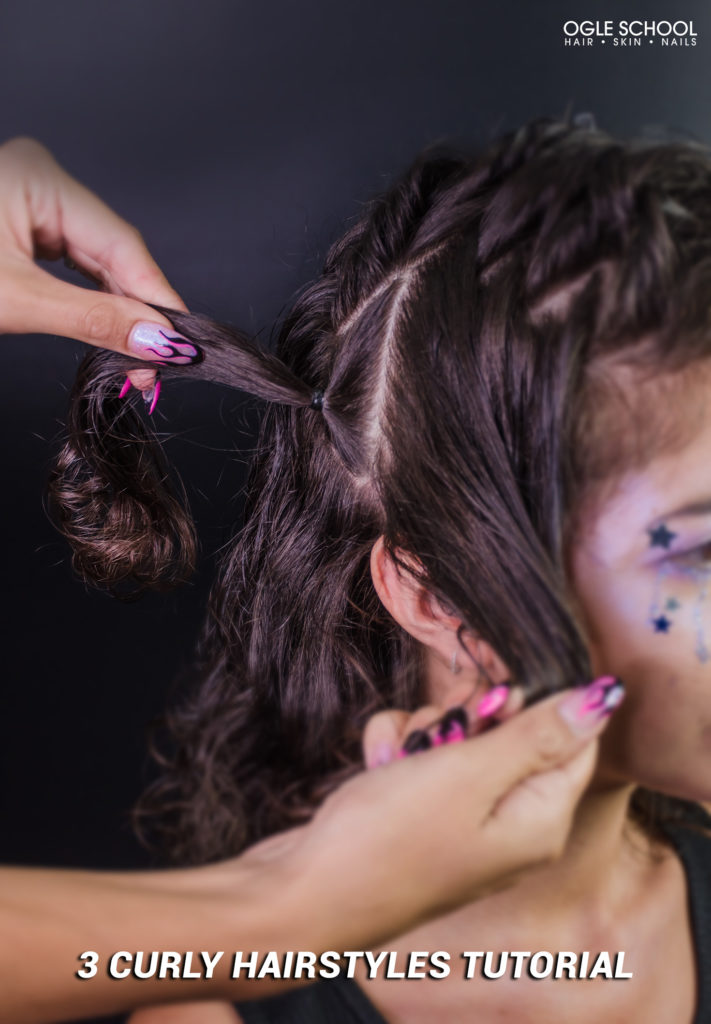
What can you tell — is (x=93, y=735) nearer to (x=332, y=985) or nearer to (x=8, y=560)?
(x=8, y=560)

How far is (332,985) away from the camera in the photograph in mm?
662

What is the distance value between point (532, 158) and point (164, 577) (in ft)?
1.67

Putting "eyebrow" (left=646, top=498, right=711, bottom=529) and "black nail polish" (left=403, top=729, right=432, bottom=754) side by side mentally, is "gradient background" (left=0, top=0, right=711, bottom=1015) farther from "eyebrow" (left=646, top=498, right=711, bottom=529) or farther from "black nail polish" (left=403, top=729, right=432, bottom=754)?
"eyebrow" (left=646, top=498, right=711, bottom=529)

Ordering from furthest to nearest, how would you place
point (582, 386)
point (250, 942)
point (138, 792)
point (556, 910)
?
point (138, 792) → point (556, 910) → point (582, 386) → point (250, 942)

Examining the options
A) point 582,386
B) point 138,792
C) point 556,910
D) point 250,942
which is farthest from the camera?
point 138,792

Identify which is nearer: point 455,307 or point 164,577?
point 455,307

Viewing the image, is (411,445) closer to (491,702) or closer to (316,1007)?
(491,702)

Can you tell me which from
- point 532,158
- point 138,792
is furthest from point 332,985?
point 532,158

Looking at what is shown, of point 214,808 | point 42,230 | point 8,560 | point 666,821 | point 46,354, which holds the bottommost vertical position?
point 666,821

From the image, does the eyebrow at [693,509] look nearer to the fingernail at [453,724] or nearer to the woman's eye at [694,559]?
the woman's eye at [694,559]

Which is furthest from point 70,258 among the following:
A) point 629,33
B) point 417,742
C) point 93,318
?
point 629,33

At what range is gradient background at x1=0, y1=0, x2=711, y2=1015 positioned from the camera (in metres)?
0.90

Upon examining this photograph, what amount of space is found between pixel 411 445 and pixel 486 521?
0.08 meters

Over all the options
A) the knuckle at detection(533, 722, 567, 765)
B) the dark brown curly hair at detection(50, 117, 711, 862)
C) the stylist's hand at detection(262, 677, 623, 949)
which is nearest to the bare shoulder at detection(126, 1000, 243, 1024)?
the dark brown curly hair at detection(50, 117, 711, 862)
